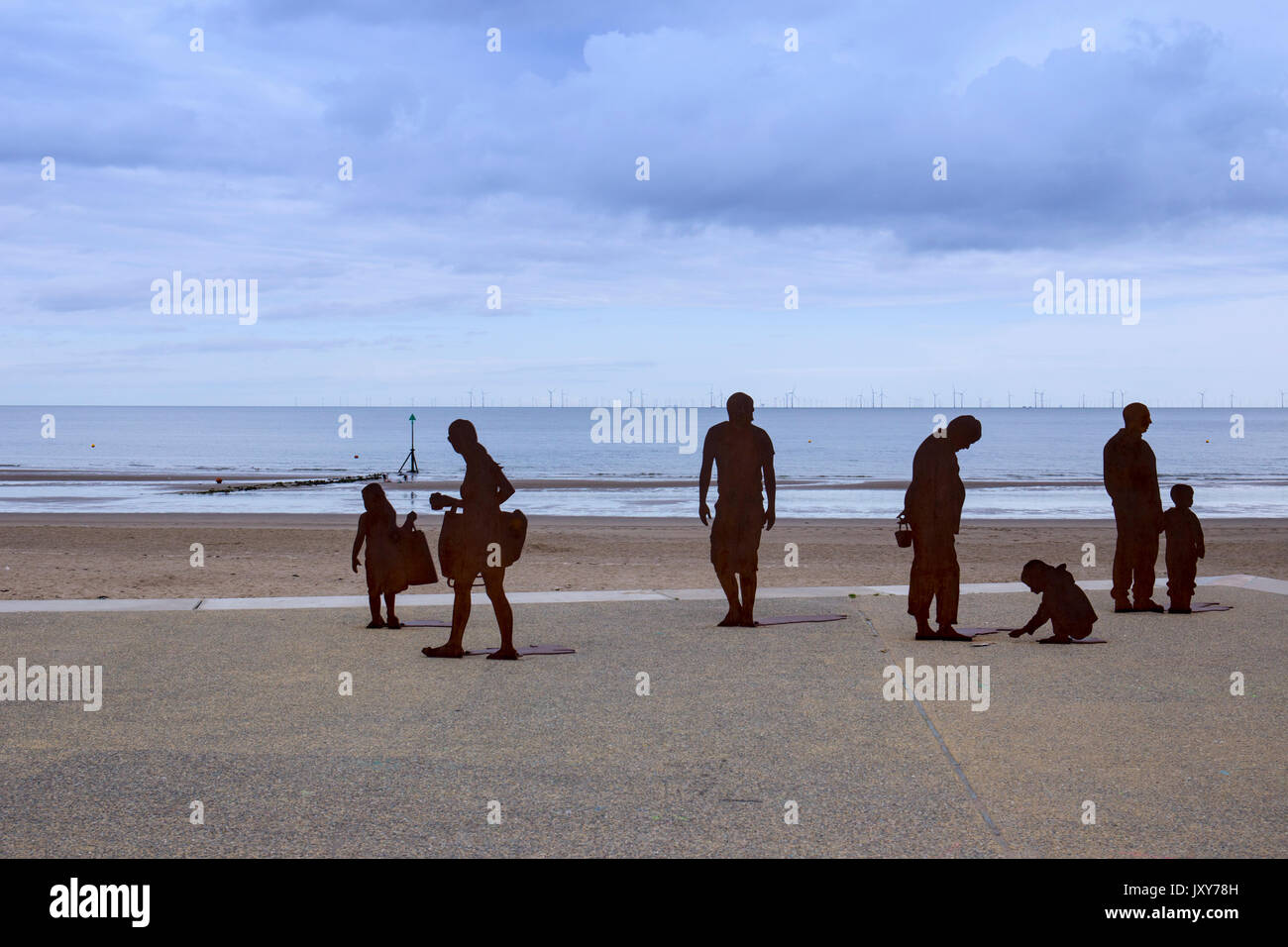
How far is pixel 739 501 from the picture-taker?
34.8 ft

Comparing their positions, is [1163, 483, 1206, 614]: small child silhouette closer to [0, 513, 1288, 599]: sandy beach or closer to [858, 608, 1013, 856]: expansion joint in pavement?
[858, 608, 1013, 856]: expansion joint in pavement

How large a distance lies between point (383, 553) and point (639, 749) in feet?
15.3

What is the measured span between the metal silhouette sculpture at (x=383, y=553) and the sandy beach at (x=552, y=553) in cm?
346

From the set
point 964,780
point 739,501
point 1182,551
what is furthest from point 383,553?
point 1182,551

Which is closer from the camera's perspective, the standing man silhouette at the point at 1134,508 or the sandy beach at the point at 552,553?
the standing man silhouette at the point at 1134,508

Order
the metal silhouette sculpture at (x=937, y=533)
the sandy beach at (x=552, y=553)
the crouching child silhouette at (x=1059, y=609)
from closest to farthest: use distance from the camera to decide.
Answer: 1. the crouching child silhouette at (x=1059, y=609)
2. the metal silhouette sculpture at (x=937, y=533)
3. the sandy beach at (x=552, y=553)

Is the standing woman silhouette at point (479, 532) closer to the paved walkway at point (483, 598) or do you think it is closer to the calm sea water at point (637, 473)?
the paved walkway at point (483, 598)

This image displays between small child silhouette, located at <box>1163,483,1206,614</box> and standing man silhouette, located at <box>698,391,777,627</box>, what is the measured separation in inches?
157

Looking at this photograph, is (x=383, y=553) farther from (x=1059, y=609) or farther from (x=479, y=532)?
(x=1059, y=609)

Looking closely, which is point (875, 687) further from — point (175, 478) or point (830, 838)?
point (175, 478)

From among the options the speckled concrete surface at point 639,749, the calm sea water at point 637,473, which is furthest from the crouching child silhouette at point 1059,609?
the calm sea water at point 637,473

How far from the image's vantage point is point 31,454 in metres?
81.7

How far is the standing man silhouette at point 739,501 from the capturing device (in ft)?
34.2

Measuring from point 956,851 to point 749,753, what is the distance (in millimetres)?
1650
